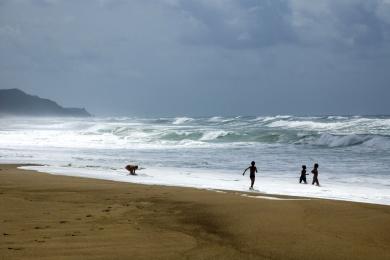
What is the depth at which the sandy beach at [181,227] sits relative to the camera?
19.1 ft

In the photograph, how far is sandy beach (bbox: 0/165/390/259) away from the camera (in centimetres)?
582

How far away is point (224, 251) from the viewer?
19.6ft

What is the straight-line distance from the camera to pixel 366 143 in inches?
1332

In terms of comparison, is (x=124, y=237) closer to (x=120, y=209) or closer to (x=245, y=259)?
(x=245, y=259)

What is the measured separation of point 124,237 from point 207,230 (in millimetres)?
1414

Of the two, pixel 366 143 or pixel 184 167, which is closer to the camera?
pixel 184 167

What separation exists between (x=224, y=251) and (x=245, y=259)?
388 mm

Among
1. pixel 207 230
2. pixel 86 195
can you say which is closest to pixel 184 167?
pixel 86 195

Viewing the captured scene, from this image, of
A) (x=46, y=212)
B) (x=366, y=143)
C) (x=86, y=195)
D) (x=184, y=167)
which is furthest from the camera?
(x=366, y=143)

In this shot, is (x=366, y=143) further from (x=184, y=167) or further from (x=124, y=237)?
(x=124, y=237)

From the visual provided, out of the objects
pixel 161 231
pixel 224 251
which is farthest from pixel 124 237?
pixel 224 251

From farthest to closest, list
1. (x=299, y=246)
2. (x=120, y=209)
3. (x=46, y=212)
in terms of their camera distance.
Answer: (x=120, y=209)
(x=46, y=212)
(x=299, y=246)

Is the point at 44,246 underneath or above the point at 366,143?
underneath

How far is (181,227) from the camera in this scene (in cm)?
731
